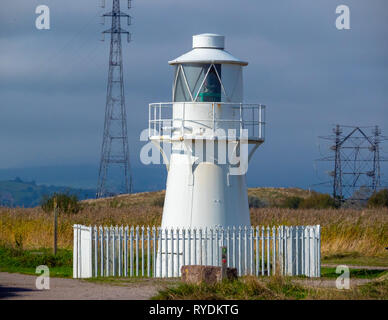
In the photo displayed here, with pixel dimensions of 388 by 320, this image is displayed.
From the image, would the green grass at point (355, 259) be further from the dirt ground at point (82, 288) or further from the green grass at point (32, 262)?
the green grass at point (32, 262)

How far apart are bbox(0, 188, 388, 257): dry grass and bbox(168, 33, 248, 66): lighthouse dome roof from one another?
9425mm

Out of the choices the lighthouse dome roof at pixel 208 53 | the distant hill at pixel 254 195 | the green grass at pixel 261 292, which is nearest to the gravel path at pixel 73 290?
the green grass at pixel 261 292

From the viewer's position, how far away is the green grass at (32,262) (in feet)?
81.5

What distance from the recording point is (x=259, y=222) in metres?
35.2

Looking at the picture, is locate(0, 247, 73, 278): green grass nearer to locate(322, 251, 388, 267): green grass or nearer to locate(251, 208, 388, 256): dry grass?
locate(322, 251, 388, 267): green grass

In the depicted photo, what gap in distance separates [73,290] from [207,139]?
644 centimetres

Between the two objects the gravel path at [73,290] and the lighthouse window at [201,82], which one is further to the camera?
the lighthouse window at [201,82]

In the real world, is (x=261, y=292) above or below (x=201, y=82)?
below

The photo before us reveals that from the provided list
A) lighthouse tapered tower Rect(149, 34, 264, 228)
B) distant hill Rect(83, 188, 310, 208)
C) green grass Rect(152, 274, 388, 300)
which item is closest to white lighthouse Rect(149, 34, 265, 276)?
lighthouse tapered tower Rect(149, 34, 264, 228)

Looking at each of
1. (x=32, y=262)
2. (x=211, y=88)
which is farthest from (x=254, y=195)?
(x=211, y=88)

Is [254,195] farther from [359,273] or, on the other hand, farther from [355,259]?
[359,273]

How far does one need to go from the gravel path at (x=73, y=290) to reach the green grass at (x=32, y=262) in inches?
109

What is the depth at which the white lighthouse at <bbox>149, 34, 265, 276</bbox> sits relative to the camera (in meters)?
23.4

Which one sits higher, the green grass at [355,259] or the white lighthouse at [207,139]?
the white lighthouse at [207,139]
